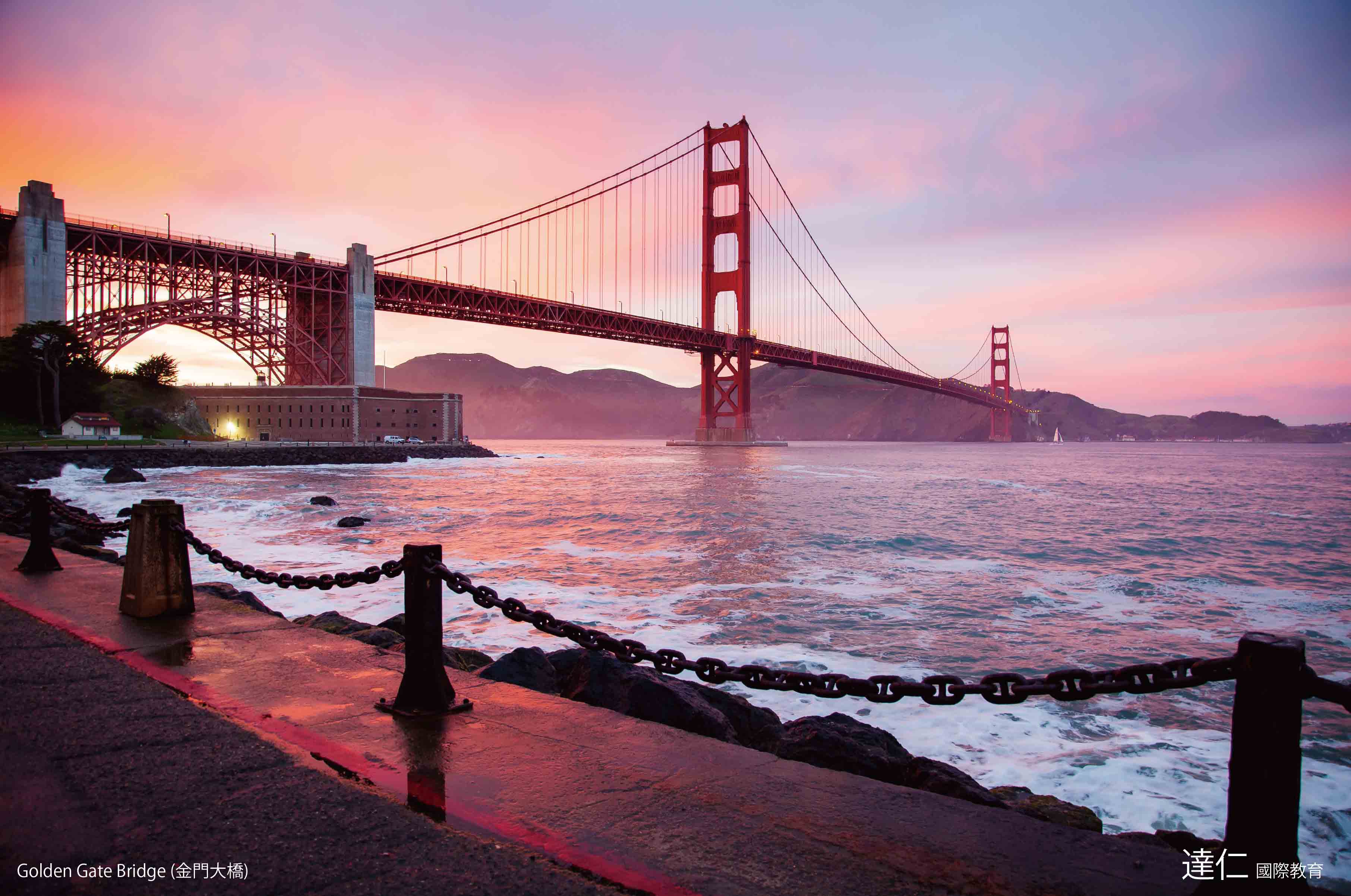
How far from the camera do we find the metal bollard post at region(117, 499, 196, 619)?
4.73 meters

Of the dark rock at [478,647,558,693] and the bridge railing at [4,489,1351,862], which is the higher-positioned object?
the bridge railing at [4,489,1351,862]

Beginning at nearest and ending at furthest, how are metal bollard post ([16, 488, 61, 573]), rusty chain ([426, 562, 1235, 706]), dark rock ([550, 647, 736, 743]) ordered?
rusty chain ([426, 562, 1235, 706])
dark rock ([550, 647, 736, 743])
metal bollard post ([16, 488, 61, 573])

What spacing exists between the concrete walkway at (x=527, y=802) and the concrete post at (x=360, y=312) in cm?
5511

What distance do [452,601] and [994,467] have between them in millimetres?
54425

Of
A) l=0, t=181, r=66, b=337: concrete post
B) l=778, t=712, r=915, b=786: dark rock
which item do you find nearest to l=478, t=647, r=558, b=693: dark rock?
l=778, t=712, r=915, b=786: dark rock

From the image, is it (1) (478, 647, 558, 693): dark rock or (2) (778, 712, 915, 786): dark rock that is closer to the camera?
(2) (778, 712, 915, 786): dark rock

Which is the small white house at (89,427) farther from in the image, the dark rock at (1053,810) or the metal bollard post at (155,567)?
the dark rock at (1053,810)

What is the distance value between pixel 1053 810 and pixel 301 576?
4303 mm

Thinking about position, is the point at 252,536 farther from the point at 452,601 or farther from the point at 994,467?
the point at 994,467

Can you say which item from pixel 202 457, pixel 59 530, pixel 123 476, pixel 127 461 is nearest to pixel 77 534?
pixel 59 530

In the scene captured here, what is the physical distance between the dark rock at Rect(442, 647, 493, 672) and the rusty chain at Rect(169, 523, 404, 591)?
922 mm

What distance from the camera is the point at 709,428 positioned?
77.6m

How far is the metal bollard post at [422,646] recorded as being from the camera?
129 inches

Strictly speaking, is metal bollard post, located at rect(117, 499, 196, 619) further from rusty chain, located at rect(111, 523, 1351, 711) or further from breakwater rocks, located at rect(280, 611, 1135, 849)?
rusty chain, located at rect(111, 523, 1351, 711)
